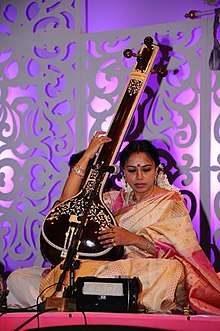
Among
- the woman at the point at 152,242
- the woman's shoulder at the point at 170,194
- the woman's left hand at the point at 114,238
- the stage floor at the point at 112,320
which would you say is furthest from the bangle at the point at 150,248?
the stage floor at the point at 112,320

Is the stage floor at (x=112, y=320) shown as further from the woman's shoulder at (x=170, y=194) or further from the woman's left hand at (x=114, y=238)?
the woman's shoulder at (x=170, y=194)

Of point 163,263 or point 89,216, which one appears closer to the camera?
point 163,263

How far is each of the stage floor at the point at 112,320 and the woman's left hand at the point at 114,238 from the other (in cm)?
59

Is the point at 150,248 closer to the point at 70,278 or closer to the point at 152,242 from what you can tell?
the point at 152,242

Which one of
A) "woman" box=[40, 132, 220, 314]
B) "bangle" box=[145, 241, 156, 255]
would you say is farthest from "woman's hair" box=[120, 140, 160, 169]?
"bangle" box=[145, 241, 156, 255]

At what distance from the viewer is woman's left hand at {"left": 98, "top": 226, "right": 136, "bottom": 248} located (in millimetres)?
3180

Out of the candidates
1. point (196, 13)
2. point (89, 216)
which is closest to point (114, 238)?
point (89, 216)

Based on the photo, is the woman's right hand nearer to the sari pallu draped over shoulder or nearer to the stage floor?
the sari pallu draped over shoulder

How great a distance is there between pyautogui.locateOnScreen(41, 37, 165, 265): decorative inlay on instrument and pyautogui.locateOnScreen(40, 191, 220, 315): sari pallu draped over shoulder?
3.3 inches

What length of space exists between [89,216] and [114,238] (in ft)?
0.58

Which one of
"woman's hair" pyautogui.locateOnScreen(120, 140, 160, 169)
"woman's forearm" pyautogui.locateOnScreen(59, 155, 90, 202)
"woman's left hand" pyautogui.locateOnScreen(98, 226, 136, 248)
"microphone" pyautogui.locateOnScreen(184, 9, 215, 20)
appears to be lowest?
"woman's left hand" pyautogui.locateOnScreen(98, 226, 136, 248)

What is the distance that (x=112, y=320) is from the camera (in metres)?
2.62

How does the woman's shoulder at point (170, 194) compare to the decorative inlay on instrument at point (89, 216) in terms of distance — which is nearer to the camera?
the decorative inlay on instrument at point (89, 216)

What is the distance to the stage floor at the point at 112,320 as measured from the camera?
2.59m
